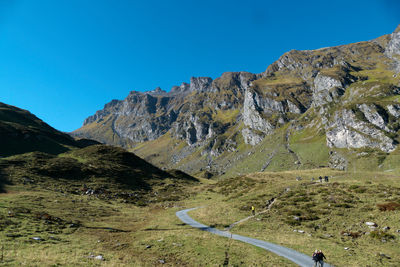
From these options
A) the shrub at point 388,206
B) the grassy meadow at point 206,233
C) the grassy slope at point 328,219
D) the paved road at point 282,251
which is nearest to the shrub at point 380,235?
the grassy slope at point 328,219

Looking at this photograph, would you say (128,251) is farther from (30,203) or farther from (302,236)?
(30,203)

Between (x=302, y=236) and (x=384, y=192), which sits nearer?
(x=302, y=236)

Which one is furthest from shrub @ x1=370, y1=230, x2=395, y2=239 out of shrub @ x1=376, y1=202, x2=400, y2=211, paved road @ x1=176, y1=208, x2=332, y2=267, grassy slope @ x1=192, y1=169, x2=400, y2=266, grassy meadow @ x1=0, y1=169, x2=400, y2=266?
paved road @ x1=176, y1=208, x2=332, y2=267

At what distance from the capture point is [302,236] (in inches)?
1248

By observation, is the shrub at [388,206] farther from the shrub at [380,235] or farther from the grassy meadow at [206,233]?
the shrub at [380,235]

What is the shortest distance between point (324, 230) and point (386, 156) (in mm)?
204581

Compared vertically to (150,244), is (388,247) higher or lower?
higher

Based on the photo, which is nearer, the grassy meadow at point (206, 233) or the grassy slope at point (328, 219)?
the grassy meadow at point (206, 233)

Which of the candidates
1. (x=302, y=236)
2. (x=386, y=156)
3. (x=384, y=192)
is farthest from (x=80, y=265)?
(x=386, y=156)

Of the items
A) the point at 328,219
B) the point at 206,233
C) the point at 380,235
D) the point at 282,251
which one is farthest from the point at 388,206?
the point at 206,233

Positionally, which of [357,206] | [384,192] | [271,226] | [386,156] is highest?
[386,156]

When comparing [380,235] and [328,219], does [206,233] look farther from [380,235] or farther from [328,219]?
[380,235]

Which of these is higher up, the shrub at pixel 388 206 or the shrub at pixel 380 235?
the shrub at pixel 388 206

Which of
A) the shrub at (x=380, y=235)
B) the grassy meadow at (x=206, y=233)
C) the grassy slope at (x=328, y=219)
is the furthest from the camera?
the shrub at (x=380, y=235)
